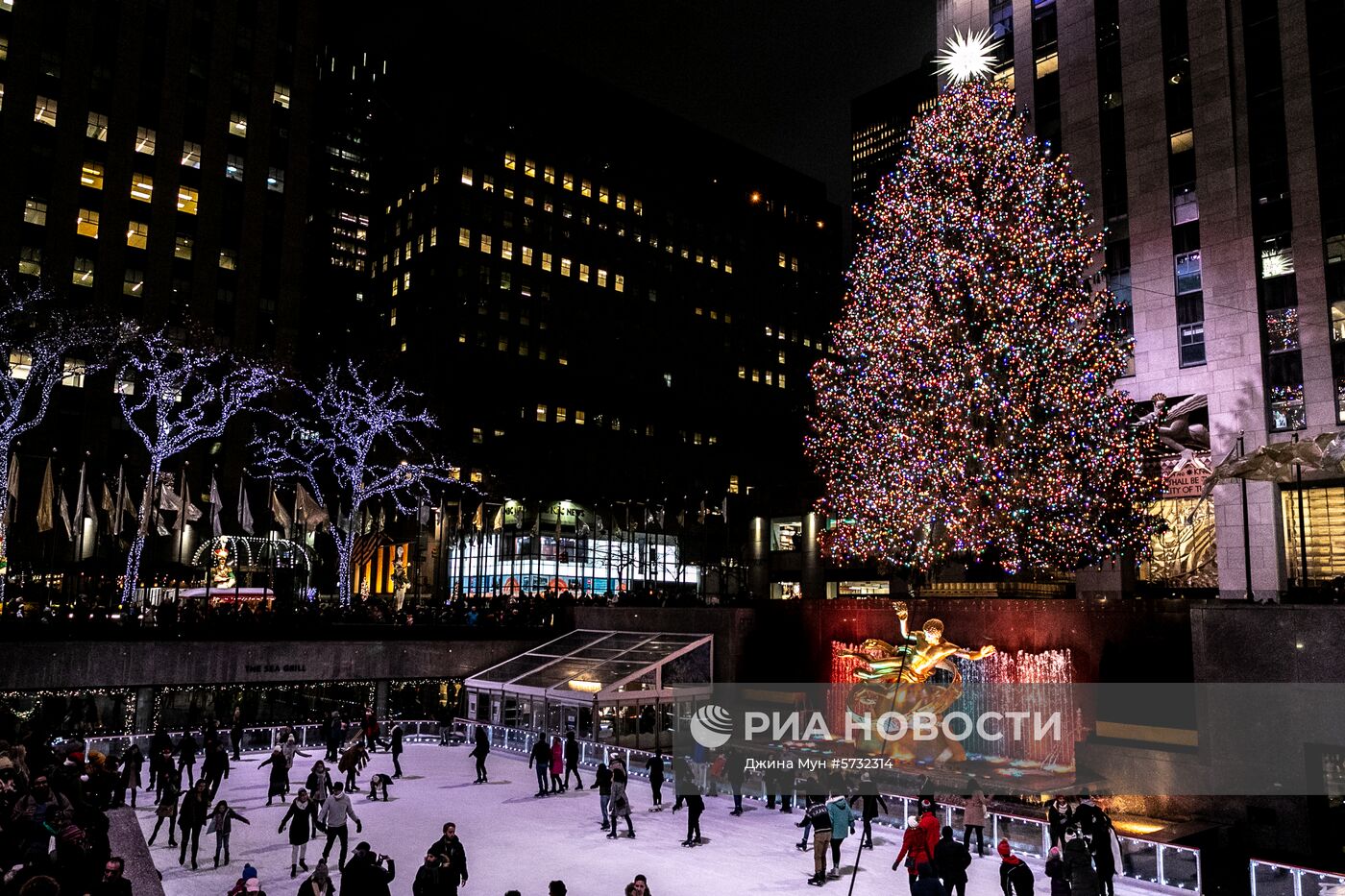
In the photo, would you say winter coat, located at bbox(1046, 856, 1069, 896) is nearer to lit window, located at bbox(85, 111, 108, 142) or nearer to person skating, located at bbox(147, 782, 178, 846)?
person skating, located at bbox(147, 782, 178, 846)

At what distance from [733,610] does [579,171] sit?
2995 inches

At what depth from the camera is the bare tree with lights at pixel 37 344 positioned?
44000 millimetres

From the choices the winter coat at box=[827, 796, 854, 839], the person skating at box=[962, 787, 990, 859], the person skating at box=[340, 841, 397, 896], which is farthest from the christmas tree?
the person skating at box=[340, 841, 397, 896]

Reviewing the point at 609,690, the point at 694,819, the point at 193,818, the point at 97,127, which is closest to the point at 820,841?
the point at 694,819

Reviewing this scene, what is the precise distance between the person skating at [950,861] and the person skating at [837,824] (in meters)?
2.69

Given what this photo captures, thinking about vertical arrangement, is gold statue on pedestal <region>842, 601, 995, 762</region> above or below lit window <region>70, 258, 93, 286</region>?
below

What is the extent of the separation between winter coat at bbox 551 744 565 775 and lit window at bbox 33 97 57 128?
58672mm

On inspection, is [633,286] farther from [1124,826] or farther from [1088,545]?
[1124,826]

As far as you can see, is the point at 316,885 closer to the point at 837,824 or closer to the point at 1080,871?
the point at 837,824

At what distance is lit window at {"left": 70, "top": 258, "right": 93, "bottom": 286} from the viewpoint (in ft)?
196

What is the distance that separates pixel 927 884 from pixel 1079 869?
292 centimetres

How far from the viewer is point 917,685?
2386 centimetres

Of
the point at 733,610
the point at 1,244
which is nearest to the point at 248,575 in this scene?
the point at 1,244

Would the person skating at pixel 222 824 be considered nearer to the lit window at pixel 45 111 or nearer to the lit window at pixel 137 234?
the lit window at pixel 137 234
